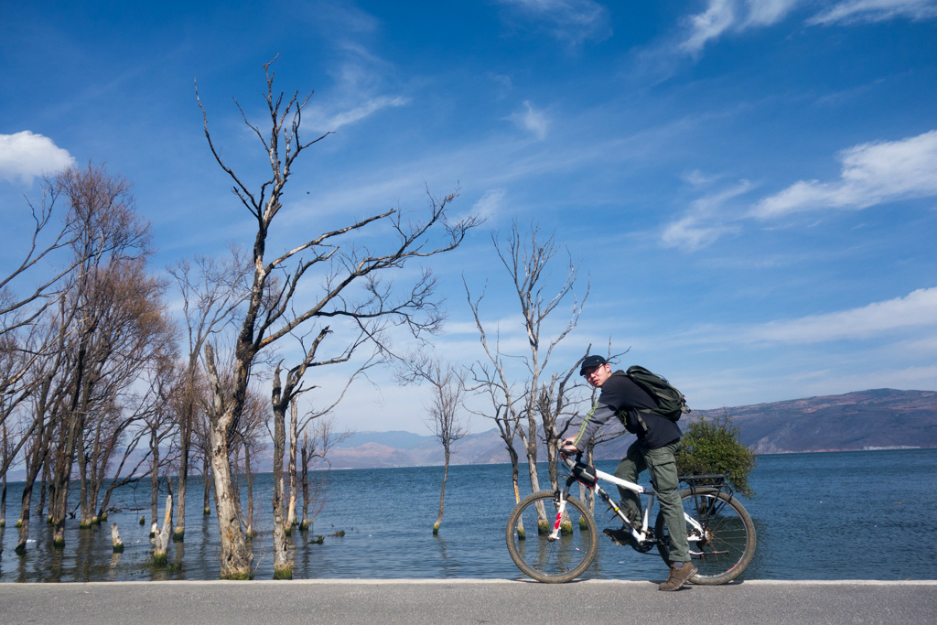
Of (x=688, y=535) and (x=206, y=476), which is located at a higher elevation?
(x=688, y=535)

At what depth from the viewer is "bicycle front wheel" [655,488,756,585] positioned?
18.0 feet

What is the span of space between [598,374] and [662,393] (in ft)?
1.90

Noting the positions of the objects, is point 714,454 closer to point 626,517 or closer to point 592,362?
point 626,517

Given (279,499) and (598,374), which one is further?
(279,499)

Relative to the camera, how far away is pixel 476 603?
4.93m

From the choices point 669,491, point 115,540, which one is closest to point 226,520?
point 669,491

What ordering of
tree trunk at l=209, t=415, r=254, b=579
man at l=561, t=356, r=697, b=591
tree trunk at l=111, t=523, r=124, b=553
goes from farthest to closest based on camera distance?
tree trunk at l=111, t=523, r=124, b=553, tree trunk at l=209, t=415, r=254, b=579, man at l=561, t=356, r=697, b=591

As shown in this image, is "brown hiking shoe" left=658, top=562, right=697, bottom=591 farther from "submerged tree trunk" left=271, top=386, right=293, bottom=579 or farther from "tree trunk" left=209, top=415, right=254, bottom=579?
"submerged tree trunk" left=271, top=386, right=293, bottom=579

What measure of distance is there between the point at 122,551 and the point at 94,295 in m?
12.3

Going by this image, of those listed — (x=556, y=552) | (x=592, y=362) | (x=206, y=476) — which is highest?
(x=592, y=362)

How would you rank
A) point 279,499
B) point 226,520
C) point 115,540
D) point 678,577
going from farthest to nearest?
point 115,540
point 279,499
point 226,520
point 678,577

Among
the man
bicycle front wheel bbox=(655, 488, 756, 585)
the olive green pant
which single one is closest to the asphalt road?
bicycle front wheel bbox=(655, 488, 756, 585)

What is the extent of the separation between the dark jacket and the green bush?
2397 centimetres

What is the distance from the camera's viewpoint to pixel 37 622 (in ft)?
16.1
